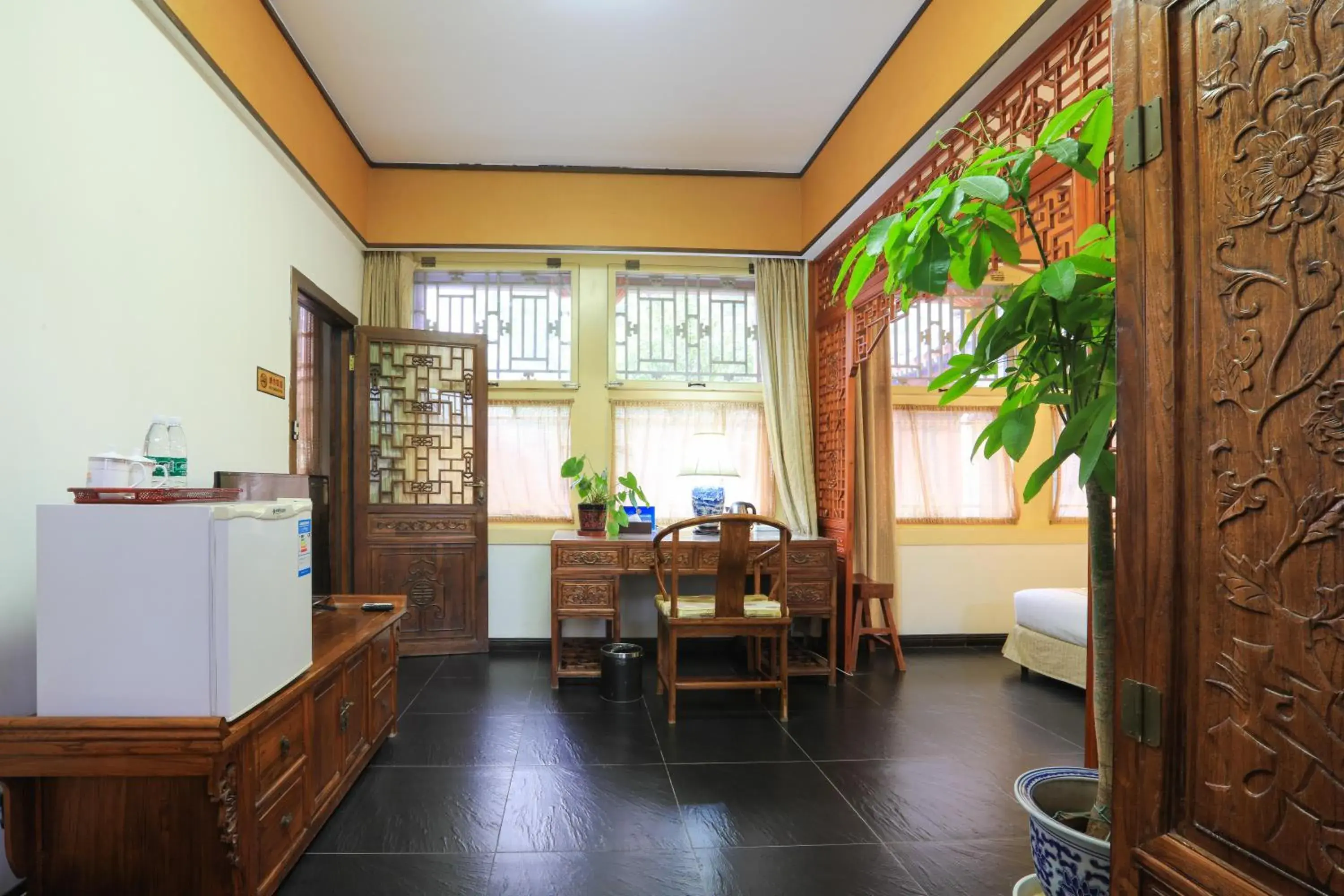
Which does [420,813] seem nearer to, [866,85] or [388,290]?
[388,290]

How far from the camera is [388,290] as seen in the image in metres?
4.44

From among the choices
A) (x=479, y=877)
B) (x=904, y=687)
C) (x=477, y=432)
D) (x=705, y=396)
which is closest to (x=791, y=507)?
(x=705, y=396)

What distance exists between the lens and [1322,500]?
0.73 m

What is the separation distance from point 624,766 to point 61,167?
2.69 meters

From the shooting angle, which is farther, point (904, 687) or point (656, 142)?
point (656, 142)

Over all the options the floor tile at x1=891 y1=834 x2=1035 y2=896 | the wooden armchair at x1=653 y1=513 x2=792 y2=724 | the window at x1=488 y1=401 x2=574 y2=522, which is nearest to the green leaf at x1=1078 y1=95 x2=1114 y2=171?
the floor tile at x1=891 y1=834 x2=1035 y2=896

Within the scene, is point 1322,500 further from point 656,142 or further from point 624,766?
point 656,142

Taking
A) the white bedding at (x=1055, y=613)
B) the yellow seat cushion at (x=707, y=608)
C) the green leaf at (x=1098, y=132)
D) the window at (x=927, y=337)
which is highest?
the window at (x=927, y=337)

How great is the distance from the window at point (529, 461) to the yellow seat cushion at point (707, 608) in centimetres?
135

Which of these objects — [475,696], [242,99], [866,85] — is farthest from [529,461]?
[866,85]

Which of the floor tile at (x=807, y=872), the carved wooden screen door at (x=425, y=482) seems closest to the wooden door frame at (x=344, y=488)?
the carved wooden screen door at (x=425, y=482)

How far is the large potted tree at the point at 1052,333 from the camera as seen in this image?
46.3 inches

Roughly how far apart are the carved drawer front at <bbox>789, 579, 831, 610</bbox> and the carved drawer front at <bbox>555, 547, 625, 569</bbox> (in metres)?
1.01

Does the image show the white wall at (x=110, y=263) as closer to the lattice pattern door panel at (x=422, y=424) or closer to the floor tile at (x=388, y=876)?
the floor tile at (x=388, y=876)
